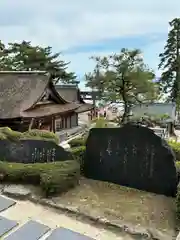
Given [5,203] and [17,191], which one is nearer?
[5,203]

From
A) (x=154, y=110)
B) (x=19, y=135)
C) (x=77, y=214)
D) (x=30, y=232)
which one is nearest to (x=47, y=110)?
(x=19, y=135)

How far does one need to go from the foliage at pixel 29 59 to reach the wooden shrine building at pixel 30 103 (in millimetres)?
13740

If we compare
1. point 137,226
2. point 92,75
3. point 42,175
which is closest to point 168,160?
point 137,226

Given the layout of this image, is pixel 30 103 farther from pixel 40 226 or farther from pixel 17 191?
pixel 40 226

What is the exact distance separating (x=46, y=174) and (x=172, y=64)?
89.6ft

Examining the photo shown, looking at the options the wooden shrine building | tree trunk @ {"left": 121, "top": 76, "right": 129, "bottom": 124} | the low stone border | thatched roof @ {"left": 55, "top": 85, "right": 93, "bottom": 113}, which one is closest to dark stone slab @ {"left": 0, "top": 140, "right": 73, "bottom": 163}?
the low stone border

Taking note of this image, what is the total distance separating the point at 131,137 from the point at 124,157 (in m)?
0.49

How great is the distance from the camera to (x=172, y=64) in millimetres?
29422

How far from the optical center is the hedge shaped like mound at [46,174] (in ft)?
17.1

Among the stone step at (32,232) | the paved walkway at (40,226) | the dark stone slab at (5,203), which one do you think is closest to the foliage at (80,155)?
the paved walkway at (40,226)

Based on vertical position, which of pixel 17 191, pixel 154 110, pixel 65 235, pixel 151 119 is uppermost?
pixel 154 110

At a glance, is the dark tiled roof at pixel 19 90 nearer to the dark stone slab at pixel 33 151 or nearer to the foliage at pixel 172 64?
the dark stone slab at pixel 33 151

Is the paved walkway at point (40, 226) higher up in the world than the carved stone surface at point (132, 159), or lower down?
lower down

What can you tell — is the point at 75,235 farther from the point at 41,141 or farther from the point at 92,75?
the point at 92,75
